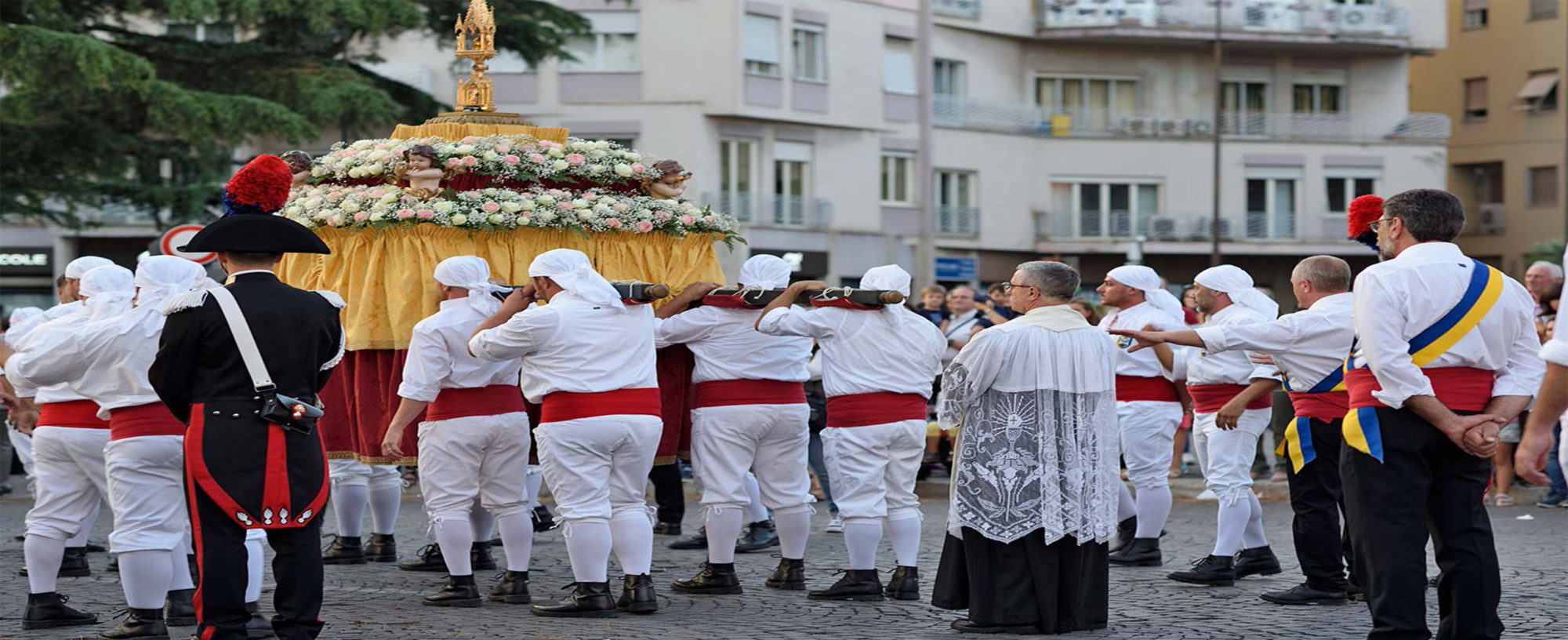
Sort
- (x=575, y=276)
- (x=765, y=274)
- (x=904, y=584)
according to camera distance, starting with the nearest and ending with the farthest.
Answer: (x=575, y=276) → (x=904, y=584) → (x=765, y=274)

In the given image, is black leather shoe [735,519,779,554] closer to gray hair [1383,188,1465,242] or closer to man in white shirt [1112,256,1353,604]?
man in white shirt [1112,256,1353,604]

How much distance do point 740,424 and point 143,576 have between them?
3.38m

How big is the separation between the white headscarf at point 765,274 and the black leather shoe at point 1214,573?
114 inches

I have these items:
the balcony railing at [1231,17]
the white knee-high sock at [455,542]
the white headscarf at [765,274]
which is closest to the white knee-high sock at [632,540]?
the white knee-high sock at [455,542]

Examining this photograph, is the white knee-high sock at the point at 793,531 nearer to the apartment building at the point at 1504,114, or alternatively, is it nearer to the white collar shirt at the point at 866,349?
the white collar shirt at the point at 866,349

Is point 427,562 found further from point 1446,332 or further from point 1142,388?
point 1446,332

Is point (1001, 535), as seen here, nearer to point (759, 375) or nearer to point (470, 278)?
point (759, 375)

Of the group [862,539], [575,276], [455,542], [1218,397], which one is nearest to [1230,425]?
[1218,397]

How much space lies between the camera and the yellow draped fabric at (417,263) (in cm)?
1145

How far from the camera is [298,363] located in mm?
7910

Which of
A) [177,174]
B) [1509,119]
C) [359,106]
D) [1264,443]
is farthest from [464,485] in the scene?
[1509,119]

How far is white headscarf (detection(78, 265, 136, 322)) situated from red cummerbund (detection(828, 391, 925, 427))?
3697mm

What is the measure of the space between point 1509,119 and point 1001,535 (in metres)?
48.1

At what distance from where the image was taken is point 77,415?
9672 millimetres
